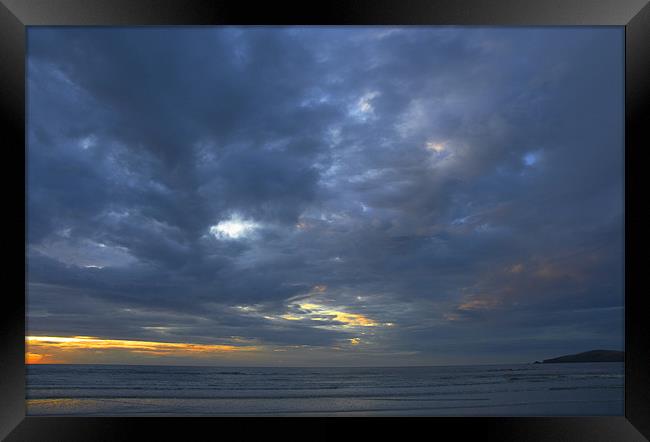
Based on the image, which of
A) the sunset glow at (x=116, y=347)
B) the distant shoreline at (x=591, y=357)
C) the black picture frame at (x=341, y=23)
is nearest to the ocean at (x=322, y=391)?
the distant shoreline at (x=591, y=357)

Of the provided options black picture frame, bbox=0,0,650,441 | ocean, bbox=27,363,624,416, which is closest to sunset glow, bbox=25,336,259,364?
ocean, bbox=27,363,624,416

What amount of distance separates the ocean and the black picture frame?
6.15 meters

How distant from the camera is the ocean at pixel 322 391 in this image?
314 inches

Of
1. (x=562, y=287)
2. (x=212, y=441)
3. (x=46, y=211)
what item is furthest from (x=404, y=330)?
(x=212, y=441)

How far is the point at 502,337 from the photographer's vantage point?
12.0 m

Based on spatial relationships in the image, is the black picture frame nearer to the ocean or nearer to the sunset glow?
the ocean

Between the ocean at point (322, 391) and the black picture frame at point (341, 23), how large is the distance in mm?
6152

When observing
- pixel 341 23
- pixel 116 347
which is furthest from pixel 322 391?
pixel 341 23

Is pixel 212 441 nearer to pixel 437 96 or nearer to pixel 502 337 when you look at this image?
pixel 502 337

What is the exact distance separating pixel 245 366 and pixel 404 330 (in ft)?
19.4

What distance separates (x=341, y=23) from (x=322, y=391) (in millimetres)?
9485

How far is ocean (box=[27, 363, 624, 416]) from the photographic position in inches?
314

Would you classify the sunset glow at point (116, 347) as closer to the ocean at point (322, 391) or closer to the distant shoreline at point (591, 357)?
the ocean at point (322, 391)

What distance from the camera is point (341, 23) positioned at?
1.84 meters
